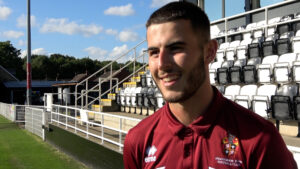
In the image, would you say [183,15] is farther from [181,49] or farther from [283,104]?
[283,104]

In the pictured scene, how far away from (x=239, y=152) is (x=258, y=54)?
762 cm

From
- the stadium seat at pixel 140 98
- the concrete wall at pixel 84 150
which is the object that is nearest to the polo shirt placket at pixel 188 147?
the concrete wall at pixel 84 150

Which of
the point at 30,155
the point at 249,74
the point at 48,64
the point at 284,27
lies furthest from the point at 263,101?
the point at 48,64

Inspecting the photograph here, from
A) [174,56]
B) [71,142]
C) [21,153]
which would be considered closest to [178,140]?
[174,56]

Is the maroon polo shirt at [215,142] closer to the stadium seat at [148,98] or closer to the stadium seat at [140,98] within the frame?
the stadium seat at [148,98]

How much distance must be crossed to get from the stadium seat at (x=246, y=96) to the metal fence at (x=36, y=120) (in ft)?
25.3

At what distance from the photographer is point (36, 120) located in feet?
43.1

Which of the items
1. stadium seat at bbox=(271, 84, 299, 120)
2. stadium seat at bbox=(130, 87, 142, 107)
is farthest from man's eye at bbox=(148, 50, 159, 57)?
→ stadium seat at bbox=(130, 87, 142, 107)

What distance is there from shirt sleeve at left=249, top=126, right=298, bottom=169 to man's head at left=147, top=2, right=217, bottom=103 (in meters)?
0.31

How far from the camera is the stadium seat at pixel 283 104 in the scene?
5.62 metres

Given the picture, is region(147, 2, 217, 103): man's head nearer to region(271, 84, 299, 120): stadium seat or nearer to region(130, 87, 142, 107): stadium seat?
region(271, 84, 299, 120): stadium seat

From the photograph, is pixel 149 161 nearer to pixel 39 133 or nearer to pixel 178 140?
pixel 178 140

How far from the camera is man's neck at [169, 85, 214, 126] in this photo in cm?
128

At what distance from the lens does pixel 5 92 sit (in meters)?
45.0
